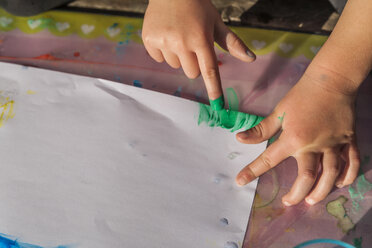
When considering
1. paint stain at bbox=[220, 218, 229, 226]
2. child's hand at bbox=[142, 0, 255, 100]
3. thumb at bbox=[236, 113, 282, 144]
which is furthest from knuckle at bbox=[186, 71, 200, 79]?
paint stain at bbox=[220, 218, 229, 226]

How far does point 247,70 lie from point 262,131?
136 millimetres

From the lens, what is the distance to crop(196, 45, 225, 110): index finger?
50 centimetres

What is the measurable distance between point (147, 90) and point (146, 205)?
0.62 ft

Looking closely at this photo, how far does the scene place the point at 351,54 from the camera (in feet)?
1.63

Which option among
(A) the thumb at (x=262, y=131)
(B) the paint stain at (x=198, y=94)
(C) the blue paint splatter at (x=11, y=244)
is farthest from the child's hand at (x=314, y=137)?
(C) the blue paint splatter at (x=11, y=244)

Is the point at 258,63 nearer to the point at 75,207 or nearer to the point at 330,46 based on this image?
the point at 330,46

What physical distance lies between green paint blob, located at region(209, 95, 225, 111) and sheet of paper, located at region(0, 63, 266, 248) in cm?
3

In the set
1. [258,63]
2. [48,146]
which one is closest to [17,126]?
[48,146]

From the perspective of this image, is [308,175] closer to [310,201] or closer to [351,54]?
[310,201]

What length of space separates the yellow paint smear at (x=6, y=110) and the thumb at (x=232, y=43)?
352mm

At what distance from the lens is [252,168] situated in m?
0.47

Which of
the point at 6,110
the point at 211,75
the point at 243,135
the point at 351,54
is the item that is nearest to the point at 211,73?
the point at 211,75

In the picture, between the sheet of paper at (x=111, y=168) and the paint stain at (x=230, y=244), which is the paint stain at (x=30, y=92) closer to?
the sheet of paper at (x=111, y=168)

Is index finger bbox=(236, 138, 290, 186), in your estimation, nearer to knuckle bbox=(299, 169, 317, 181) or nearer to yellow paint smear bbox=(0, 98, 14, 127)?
knuckle bbox=(299, 169, 317, 181)
